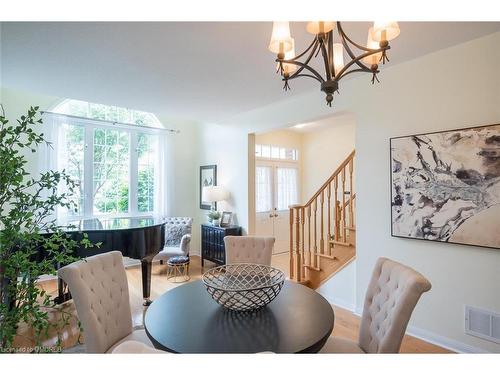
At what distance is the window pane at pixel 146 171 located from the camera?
5.20 metres

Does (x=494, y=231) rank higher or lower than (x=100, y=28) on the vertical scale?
lower

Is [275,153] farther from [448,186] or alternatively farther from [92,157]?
[448,186]

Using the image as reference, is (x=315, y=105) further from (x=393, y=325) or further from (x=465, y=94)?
(x=393, y=325)

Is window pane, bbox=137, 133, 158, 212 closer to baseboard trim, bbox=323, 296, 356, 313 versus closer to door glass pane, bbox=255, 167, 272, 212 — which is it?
door glass pane, bbox=255, 167, 272, 212

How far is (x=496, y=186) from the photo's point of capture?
2.01m

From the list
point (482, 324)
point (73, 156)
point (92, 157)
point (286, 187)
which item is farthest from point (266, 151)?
point (482, 324)

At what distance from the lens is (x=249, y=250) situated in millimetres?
2449

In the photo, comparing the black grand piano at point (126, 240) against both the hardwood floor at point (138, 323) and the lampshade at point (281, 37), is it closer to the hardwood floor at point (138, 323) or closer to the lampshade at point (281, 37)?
the hardwood floor at point (138, 323)

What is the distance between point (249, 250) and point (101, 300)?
1.24 meters

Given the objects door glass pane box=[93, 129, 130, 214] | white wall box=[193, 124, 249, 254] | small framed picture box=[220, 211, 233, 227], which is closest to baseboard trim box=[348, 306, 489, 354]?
white wall box=[193, 124, 249, 254]

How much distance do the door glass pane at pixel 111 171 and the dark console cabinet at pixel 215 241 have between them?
1.62 metres
